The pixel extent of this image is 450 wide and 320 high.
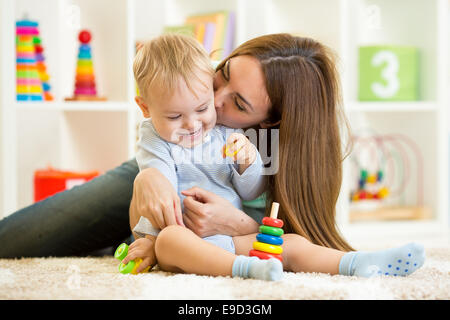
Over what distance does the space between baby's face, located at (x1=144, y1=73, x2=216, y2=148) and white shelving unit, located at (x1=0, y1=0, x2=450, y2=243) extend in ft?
3.35

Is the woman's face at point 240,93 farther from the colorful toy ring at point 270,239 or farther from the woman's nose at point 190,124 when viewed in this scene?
the colorful toy ring at point 270,239

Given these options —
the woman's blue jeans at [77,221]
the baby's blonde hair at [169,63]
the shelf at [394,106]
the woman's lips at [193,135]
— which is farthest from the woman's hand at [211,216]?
the shelf at [394,106]

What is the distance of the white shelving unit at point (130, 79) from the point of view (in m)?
2.27

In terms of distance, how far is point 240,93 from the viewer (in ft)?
4.29

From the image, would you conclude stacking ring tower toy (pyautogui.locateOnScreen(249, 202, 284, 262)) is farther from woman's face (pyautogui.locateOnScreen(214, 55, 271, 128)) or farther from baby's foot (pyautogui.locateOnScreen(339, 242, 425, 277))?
woman's face (pyautogui.locateOnScreen(214, 55, 271, 128))

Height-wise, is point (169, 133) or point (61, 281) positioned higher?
point (169, 133)

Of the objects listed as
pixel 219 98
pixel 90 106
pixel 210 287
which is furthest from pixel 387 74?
pixel 210 287

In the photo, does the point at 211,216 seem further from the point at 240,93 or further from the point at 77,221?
the point at 77,221

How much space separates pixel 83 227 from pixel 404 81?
162 cm

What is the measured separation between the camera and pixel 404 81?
105 inches

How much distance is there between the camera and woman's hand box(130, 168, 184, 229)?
120cm

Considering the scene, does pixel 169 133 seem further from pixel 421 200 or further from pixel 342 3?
pixel 421 200

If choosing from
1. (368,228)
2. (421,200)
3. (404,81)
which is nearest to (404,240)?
(368,228)

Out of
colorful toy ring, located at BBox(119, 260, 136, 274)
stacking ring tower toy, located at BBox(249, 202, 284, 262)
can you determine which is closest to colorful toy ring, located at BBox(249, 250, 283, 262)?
stacking ring tower toy, located at BBox(249, 202, 284, 262)
